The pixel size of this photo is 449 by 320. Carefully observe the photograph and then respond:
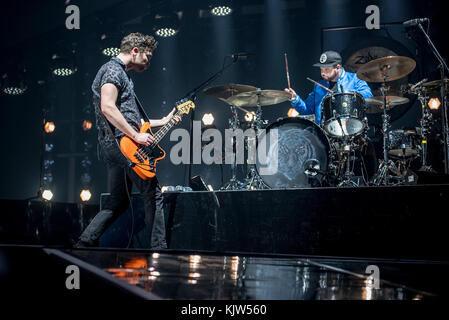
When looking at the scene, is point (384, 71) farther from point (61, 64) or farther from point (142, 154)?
point (61, 64)

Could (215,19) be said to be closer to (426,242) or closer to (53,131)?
(53,131)

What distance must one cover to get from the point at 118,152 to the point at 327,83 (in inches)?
151

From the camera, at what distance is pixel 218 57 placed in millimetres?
9008

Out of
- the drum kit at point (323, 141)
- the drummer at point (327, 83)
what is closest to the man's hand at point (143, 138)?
the drum kit at point (323, 141)

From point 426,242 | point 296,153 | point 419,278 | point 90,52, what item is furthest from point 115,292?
point 90,52

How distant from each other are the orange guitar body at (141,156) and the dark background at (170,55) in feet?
16.4

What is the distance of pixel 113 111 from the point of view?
3326mm

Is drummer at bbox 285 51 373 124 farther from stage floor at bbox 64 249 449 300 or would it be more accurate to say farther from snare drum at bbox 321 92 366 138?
stage floor at bbox 64 249 449 300

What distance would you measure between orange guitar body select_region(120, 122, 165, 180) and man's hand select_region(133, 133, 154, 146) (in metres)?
0.05

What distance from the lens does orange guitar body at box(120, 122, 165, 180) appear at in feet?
11.2

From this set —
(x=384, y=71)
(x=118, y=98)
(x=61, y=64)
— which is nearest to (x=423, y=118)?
(x=384, y=71)

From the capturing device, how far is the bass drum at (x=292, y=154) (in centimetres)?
496

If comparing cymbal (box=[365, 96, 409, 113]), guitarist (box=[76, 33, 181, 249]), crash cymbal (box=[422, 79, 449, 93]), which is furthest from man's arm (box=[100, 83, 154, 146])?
crash cymbal (box=[422, 79, 449, 93])
